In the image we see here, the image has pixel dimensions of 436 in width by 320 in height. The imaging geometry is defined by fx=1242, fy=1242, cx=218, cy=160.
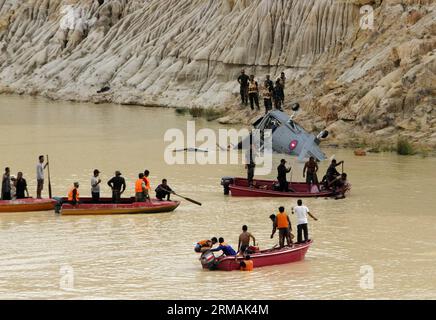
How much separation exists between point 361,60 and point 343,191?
55.7 ft

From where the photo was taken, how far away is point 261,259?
23.7 metres

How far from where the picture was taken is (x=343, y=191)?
107ft

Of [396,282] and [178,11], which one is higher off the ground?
[178,11]

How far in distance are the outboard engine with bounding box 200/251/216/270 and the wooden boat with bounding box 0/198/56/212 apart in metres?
7.42

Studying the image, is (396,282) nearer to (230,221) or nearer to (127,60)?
(230,221)

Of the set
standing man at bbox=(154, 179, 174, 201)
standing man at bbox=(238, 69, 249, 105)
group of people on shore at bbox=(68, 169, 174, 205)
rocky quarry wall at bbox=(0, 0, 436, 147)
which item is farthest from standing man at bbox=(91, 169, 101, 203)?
standing man at bbox=(238, 69, 249, 105)

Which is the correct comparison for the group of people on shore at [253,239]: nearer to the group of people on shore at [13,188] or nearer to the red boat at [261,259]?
the red boat at [261,259]

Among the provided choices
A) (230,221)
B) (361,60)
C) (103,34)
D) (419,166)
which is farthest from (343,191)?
(103,34)

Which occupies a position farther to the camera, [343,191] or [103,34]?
[103,34]

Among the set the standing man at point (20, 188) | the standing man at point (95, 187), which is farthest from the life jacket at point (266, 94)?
the standing man at point (20, 188)

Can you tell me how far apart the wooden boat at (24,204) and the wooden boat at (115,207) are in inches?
22.4

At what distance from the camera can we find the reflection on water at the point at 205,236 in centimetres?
2264

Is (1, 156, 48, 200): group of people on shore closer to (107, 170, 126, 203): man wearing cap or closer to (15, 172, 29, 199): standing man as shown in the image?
(15, 172, 29, 199): standing man

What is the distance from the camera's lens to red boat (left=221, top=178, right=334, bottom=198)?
32.5 m
